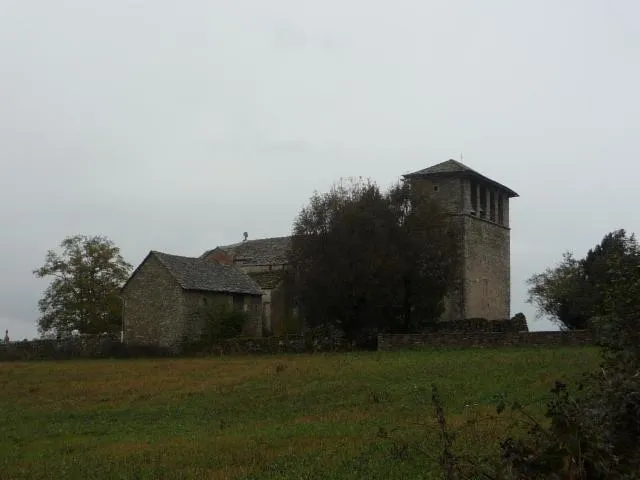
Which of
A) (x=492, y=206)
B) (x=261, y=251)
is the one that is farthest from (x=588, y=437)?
(x=261, y=251)

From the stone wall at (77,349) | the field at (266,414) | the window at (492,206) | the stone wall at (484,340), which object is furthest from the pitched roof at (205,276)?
the window at (492,206)

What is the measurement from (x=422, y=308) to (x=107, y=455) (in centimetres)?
3322

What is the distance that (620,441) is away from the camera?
607 centimetres

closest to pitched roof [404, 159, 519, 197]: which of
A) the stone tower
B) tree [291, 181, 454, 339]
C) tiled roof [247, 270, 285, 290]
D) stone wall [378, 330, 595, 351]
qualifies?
the stone tower

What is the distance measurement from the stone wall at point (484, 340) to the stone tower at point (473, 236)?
13.2 metres

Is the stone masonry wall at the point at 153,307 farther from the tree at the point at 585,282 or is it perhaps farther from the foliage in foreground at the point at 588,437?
the foliage in foreground at the point at 588,437

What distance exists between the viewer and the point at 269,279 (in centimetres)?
6156

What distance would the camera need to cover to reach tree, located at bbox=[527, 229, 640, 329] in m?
15.3

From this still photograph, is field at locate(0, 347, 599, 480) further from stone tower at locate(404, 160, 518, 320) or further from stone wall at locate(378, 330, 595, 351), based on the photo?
stone tower at locate(404, 160, 518, 320)

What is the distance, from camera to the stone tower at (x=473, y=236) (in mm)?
52531

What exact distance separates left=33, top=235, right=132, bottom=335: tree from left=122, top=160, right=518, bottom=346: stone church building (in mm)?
16504

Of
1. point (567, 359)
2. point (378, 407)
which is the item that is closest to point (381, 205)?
point (567, 359)

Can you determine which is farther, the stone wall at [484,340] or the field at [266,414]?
the stone wall at [484,340]

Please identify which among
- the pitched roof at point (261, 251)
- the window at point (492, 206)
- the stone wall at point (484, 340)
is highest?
the window at point (492, 206)
